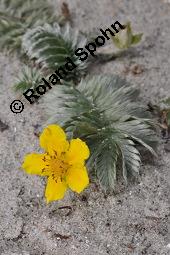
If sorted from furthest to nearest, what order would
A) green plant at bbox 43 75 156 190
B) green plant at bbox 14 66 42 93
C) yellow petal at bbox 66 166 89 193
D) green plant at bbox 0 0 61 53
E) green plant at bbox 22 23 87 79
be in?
green plant at bbox 0 0 61 53 < green plant at bbox 22 23 87 79 < green plant at bbox 14 66 42 93 < green plant at bbox 43 75 156 190 < yellow petal at bbox 66 166 89 193

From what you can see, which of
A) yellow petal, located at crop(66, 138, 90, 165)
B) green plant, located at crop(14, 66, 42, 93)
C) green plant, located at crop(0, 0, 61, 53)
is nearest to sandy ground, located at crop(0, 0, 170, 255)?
green plant, located at crop(14, 66, 42, 93)

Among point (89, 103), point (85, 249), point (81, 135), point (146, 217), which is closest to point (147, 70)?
point (89, 103)

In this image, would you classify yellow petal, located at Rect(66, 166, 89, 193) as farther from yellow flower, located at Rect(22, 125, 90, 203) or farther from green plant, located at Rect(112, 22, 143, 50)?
green plant, located at Rect(112, 22, 143, 50)

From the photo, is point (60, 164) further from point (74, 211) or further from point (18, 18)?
point (18, 18)

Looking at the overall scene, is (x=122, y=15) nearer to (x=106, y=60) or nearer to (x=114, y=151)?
(x=106, y=60)

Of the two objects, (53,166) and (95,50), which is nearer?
(53,166)

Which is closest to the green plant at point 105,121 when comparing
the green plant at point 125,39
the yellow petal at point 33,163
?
the yellow petal at point 33,163
